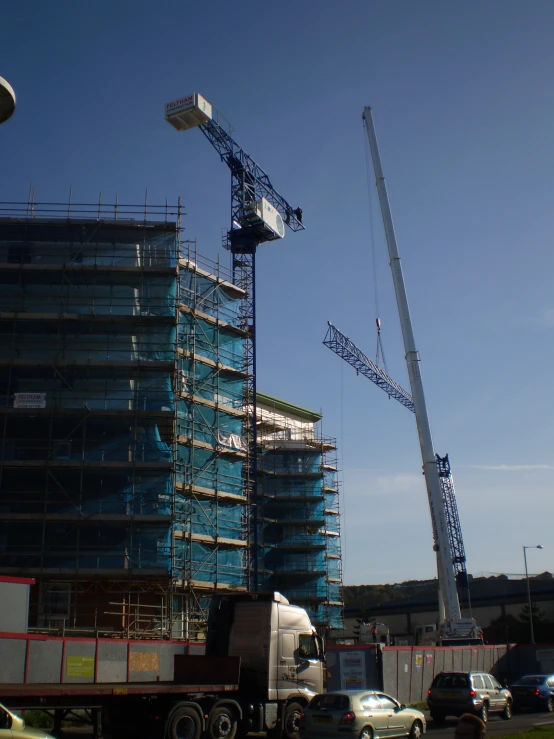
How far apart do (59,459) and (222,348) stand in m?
11.2

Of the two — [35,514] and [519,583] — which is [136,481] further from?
[519,583]

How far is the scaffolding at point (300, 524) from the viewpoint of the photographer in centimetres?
5484

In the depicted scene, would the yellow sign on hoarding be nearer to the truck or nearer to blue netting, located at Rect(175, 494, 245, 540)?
the truck

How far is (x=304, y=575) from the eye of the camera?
55.1 meters

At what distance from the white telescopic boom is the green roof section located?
20.7 metres

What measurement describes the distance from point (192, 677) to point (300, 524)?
3955cm

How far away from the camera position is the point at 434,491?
37062mm

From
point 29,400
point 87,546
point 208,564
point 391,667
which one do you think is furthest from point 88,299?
point 391,667

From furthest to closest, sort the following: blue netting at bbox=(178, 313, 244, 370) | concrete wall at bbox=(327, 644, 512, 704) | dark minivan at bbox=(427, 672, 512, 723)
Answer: blue netting at bbox=(178, 313, 244, 370), concrete wall at bbox=(327, 644, 512, 704), dark minivan at bbox=(427, 672, 512, 723)

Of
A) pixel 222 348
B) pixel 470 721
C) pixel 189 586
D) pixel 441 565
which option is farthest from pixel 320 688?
pixel 222 348

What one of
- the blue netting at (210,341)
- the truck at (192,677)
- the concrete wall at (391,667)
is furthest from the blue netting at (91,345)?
the truck at (192,677)

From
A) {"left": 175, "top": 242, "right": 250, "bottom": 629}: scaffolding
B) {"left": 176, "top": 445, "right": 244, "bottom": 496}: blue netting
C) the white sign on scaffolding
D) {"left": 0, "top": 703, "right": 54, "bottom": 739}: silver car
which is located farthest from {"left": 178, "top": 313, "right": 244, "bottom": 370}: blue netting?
{"left": 0, "top": 703, "right": 54, "bottom": 739}: silver car

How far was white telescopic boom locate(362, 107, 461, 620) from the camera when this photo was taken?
35.8m

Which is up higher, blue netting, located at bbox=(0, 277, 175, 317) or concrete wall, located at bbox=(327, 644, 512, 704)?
blue netting, located at bbox=(0, 277, 175, 317)
